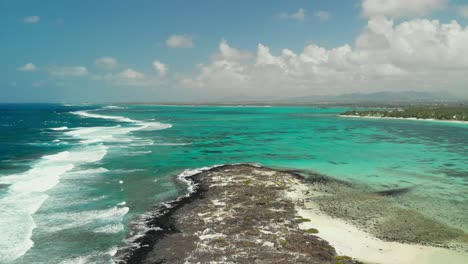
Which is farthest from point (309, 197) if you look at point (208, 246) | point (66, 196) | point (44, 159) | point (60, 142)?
point (60, 142)

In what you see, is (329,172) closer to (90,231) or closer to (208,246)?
(208,246)

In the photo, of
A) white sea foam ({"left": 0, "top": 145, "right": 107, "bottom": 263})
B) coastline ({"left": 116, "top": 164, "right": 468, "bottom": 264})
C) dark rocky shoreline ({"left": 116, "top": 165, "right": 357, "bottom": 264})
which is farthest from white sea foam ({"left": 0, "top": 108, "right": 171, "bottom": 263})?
dark rocky shoreline ({"left": 116, "top": 165, "right": 357, "bottom": 264})

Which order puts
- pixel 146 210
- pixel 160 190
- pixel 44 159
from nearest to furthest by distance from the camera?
pixel 146 210 < pixel 160 190 < pixel 44 159

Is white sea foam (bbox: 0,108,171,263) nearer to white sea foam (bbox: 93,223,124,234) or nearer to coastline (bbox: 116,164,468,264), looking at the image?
white sea foam (bbox: 93,223,124,234)

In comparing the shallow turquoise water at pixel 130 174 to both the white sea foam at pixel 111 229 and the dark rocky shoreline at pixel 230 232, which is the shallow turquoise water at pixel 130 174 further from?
the dark rocky shoreline at pixel 230 232

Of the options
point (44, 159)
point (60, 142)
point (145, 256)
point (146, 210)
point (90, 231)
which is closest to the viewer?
point (145, 256)

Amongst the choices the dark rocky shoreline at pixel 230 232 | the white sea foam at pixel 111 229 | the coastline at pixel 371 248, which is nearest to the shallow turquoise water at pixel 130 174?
the white sea foam at pixel 111 229
